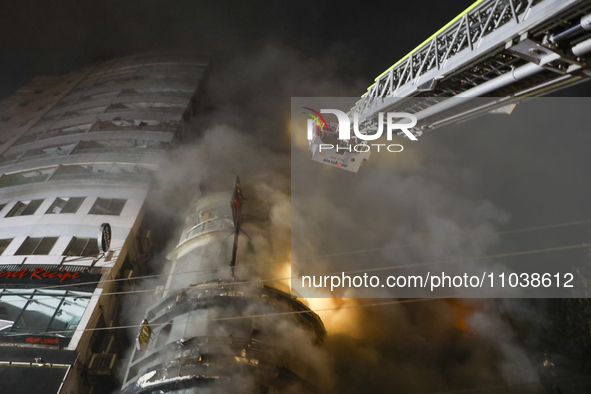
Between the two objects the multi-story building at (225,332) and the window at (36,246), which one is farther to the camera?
the window at (36,246)

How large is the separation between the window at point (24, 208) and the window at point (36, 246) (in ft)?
9.64

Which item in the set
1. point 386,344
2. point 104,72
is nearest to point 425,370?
point 386,344

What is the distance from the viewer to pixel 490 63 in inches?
258

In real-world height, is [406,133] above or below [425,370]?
above

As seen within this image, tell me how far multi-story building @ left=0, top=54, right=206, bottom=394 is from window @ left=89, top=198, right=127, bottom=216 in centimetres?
6

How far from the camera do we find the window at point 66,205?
61.4ft

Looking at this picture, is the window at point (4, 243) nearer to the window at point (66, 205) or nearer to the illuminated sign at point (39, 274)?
the window at point (66, 205)

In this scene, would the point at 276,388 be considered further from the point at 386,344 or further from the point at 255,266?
the point at 386,344

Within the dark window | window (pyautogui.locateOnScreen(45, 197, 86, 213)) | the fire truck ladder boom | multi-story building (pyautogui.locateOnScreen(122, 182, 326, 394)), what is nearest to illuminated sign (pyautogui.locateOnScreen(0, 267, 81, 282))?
the dark window

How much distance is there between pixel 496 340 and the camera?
57.8 ft

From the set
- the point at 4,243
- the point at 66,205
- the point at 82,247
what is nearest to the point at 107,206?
the point at 66,205

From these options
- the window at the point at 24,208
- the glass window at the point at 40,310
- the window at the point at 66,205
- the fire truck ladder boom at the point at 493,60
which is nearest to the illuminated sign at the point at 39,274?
the glass window at the point at 40,310

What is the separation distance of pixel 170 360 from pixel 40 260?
11373 mm

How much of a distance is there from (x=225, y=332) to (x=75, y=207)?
1465 centimetres
